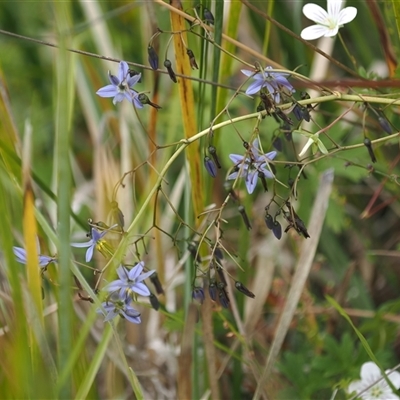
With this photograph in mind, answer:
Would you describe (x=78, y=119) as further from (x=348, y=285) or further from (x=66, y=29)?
(x=66, y=29)

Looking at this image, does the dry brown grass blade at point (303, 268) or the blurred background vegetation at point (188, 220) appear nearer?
the blurred background vegetation at point (188, 220)

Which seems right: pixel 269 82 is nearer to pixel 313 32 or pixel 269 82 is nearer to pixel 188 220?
pixel 313 32

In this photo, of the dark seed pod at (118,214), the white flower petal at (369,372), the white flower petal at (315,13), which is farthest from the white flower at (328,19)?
the white flower petal at (369,372)

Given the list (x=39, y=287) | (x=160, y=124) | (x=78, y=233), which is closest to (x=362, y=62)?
(x=160, y=124)


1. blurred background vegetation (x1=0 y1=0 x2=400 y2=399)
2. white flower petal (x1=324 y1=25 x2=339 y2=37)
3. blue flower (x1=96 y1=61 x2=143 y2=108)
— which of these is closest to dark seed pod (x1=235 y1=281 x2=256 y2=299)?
blurred background vegetation (x1=0 y1=0 x2=400 y2=399)

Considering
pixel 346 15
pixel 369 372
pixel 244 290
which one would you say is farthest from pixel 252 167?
pixel 369 372

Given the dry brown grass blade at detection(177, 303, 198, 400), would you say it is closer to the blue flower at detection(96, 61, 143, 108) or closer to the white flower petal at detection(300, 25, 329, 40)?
the blue flower at detection(96, 61, 143, 108)

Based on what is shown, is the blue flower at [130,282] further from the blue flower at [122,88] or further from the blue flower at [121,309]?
the blue flower at [122,88]
